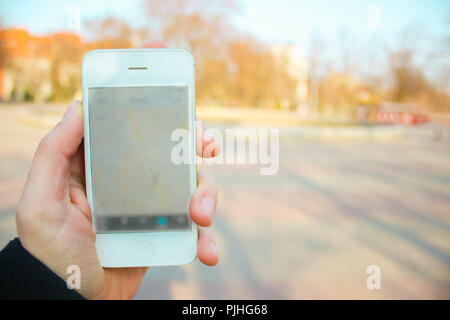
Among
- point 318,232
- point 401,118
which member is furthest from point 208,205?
point 401,118

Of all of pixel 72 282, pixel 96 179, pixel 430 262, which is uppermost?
pixel 96 179

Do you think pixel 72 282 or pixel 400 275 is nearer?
pixel 72 282

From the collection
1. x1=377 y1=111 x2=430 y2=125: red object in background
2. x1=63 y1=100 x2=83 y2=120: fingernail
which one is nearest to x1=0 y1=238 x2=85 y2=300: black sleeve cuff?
x1=63 y1=100 x2=83 y2=120: fingernail

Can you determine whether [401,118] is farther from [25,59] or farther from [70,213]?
[25,59]

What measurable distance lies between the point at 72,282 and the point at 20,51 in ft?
78.9

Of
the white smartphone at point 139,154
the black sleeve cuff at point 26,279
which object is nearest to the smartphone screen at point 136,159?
the white smartphone at point 139,154

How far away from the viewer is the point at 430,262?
295 cm

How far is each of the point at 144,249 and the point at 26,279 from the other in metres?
0.35

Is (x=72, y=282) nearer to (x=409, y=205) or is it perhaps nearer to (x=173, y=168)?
(x=173, y=168)

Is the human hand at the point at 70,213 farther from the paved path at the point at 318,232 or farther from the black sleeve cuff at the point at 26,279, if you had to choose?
the paved path at the point at 318,232

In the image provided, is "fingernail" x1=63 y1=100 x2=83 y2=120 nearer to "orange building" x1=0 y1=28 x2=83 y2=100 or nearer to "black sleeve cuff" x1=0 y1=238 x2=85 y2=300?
"black sleeve cuff" x1=0 y1=238 x2=85 y2=300

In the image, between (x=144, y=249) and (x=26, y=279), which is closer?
(x=26, y=279)

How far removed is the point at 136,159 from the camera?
4.00 feet
